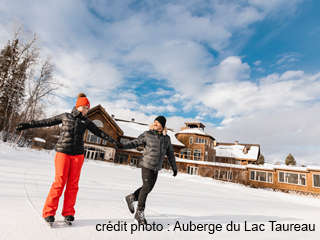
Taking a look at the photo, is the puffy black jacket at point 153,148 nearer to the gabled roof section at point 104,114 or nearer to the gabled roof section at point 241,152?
the gabled roof section at point 104,114

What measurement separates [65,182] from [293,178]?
26.1m

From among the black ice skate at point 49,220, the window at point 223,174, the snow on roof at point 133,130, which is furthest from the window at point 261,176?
the black ice skate at point 49,220

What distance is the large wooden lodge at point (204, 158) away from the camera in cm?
2122

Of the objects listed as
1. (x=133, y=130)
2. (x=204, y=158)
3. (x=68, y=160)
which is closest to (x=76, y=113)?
(x=68, y=160)

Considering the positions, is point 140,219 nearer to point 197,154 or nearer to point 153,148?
point 153,148

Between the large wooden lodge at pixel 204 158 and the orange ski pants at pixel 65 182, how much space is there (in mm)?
19250

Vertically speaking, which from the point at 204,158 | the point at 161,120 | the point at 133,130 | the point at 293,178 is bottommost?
the point at 293,178

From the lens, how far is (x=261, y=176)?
911 inches

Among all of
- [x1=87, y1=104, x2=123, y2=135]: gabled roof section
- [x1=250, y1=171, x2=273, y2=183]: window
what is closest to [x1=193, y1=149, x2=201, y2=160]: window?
[x1=250, y1=171, x2=273, y2=183]: window

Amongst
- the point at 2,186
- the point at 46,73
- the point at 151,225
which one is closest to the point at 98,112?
the point at 46,73

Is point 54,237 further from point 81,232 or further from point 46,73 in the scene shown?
point 46,73

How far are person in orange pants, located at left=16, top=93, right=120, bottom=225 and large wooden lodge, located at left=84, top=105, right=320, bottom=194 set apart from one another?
1918 centimetres

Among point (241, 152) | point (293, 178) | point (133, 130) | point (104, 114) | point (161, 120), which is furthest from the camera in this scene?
point (241, 152)

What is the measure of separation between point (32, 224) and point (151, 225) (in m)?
1.50
